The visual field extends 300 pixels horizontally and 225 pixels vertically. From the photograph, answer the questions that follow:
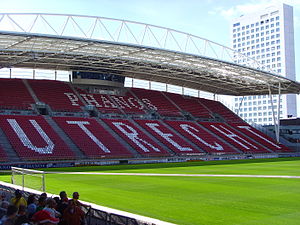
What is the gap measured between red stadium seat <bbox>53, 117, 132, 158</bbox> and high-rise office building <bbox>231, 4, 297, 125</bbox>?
309 ft

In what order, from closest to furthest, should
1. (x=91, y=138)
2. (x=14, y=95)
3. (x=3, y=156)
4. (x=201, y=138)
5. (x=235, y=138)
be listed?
1. (x=3, y=156)
2. (x=91, y=138)
3. (x=14, y=95)
4. (x=201, y=138)
5. (x=235, y=138)

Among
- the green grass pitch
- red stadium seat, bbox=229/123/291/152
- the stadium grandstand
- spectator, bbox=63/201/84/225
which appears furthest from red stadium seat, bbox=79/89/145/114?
spectator, bbox=63/201/84/225

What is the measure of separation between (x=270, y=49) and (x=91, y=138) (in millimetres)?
116995

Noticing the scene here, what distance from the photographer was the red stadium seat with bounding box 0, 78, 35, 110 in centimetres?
4566

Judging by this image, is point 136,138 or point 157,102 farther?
point 157,102

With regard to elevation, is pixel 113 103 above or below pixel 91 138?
above

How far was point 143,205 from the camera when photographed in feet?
47.8

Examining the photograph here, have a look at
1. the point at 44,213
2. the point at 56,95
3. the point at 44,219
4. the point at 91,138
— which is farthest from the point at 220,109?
the point at 44,219

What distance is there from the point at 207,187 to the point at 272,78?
39.5 m

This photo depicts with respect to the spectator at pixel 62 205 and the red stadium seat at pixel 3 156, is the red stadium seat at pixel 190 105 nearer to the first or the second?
the red stadium seat at pixel 3 156

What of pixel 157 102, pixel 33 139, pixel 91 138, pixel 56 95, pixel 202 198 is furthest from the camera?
pixel 157 102

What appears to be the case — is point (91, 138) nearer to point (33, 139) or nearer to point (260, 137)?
point (33, 139)

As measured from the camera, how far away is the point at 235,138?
189 ft

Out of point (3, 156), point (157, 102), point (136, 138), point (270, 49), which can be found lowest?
point (3, 156)
